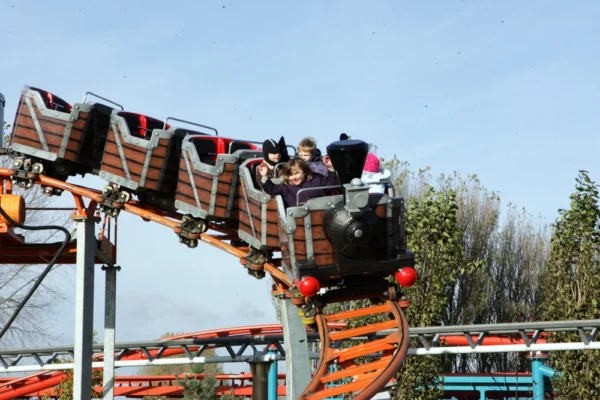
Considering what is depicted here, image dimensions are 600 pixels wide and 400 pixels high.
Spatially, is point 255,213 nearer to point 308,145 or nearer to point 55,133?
point 308,145

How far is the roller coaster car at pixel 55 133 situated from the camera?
9383 mm

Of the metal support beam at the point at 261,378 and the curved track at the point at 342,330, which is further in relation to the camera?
the metal support beam at the point at 261,378

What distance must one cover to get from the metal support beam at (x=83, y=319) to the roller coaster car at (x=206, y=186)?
1.18 m

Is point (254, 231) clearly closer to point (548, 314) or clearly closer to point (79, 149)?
point (79, 149)

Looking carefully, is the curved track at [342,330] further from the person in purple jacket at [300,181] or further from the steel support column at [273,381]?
the steel support column at [273,381]

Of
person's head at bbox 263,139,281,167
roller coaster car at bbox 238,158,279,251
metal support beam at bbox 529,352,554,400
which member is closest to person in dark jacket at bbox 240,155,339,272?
roller coaster car at bbox 238,158,279,251

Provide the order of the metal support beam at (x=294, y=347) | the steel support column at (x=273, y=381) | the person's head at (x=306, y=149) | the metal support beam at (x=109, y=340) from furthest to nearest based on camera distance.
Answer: the steel support column at (x=273, y=381), the metal support beam at (x=109, y=340), the metal support beam at (x=294, y=347), the person's head at (x=306, y=149)

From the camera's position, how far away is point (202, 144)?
946 centimetres

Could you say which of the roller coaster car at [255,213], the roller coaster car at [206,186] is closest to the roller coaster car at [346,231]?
the roller coaster car at [255,213]

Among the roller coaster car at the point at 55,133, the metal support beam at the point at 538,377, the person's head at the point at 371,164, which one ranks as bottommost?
the metal support beam at the point at 538,377

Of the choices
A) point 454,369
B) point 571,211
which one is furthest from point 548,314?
point 454,369

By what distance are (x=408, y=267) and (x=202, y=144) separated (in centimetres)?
321

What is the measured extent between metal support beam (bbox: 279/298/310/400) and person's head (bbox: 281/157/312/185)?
151 cm

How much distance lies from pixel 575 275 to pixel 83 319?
6.95m
